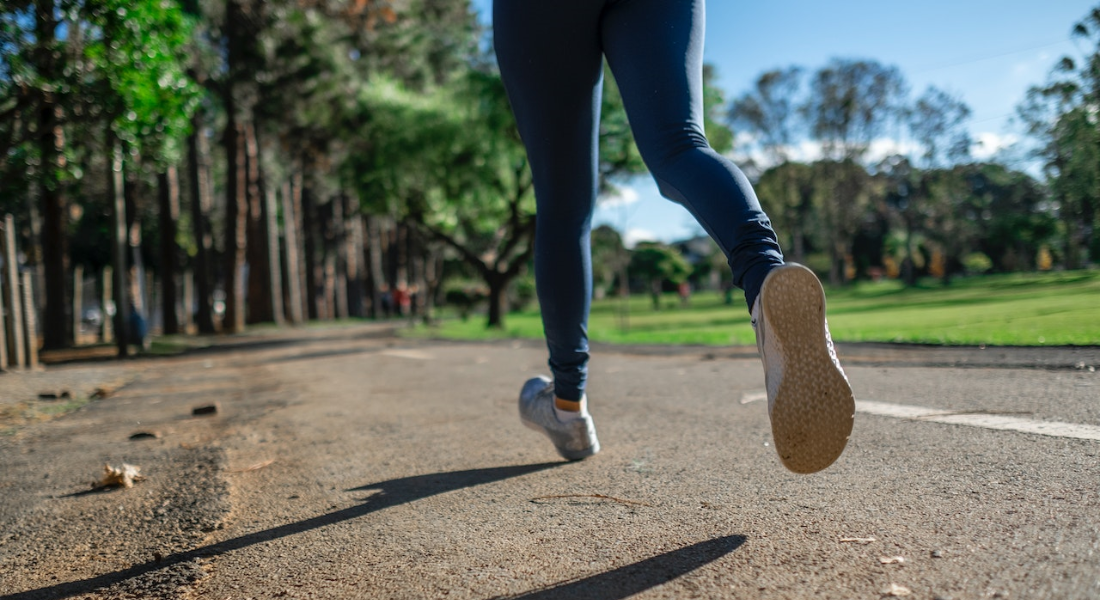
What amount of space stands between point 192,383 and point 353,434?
4566mm

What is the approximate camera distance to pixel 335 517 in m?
1.81

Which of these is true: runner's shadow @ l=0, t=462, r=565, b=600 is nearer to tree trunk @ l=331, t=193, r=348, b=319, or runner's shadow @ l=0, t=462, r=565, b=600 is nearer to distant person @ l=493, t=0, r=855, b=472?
distant person @ l=493, t=0, r=855, b=472

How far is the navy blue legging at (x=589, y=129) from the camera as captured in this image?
1584mm

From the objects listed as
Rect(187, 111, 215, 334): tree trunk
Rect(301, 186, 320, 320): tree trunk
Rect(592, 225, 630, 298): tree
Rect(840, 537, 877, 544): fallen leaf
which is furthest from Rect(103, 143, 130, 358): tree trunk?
Rect(301, 186, 320, 320): tree trunk

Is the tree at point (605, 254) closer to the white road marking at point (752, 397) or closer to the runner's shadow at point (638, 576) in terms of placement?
the white road marking at point (752, 397)

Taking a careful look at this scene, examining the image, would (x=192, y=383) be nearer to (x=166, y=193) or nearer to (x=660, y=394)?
(x=660, y=394)

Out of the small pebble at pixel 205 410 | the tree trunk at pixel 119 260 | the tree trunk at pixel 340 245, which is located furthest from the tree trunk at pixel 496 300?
the tree trunk at pixel 340 245

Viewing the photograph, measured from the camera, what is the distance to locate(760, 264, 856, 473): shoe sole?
1.37 m

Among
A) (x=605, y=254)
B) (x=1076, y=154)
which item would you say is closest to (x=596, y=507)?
(x=1076, y=154)

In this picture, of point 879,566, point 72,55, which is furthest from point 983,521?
point 72,55

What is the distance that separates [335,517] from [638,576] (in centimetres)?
87

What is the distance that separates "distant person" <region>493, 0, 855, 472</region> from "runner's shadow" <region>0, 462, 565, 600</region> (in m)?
0.25

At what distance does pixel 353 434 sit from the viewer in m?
3.05

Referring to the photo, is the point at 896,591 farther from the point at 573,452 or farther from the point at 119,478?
the point at 119,478
